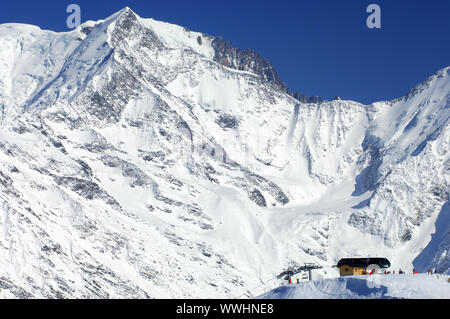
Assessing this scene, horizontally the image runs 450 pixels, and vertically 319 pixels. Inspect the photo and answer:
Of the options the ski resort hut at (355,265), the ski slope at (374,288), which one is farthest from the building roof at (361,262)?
the ski slope at (374,288)

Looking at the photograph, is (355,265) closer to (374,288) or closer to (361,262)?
(361,262)

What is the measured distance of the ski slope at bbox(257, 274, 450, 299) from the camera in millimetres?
61469

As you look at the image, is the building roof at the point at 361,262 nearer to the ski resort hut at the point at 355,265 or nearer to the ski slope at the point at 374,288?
the ski resort hut at the point at 355,265

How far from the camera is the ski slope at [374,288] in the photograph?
61.5 m

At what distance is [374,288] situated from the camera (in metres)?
62.5

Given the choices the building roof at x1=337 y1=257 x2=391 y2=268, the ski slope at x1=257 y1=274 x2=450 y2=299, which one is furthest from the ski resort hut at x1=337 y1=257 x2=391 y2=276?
the ski slope at x1=257 y1=274 x2=450 y2=299
